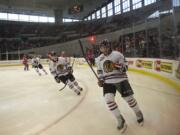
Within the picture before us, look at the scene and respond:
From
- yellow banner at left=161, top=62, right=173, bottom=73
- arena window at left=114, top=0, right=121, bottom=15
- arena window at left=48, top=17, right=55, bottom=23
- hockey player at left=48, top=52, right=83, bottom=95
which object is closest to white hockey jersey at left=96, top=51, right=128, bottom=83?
hockey player at left=48, top=52, right=83, bottom=95

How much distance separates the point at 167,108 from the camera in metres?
4.48

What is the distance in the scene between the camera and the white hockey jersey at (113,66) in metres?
3.61

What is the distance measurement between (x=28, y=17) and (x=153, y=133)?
31.7 m

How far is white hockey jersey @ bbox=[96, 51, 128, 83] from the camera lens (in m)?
3.61

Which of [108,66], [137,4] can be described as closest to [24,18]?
[137,4]

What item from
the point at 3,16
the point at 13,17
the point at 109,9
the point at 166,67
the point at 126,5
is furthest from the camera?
the point at 13,17

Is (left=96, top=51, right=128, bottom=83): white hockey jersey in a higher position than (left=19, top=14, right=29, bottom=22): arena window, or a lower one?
lower

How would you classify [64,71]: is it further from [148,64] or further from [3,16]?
[3,16]

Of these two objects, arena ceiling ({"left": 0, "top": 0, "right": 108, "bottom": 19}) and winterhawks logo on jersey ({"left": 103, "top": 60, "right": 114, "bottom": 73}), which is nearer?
winterhawks logo on jersey ({"left": 103, "top": 60, "right": 114, "bottom": 73})

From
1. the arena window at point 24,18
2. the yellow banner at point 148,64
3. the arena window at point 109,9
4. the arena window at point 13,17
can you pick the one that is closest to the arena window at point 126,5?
the arena window at point 109,9

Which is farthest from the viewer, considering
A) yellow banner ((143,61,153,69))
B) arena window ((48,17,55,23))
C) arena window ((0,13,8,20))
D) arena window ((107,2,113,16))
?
arena window ((48,17,55,23))

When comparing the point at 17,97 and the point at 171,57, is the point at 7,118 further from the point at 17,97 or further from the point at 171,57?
the point at 171,57

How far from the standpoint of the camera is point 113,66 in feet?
11.8

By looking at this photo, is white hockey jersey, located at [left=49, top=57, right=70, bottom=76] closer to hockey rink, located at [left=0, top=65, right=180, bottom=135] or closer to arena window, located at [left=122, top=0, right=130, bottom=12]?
hockey rink, located at [left=0, top=65, right=180, bottom=135]
